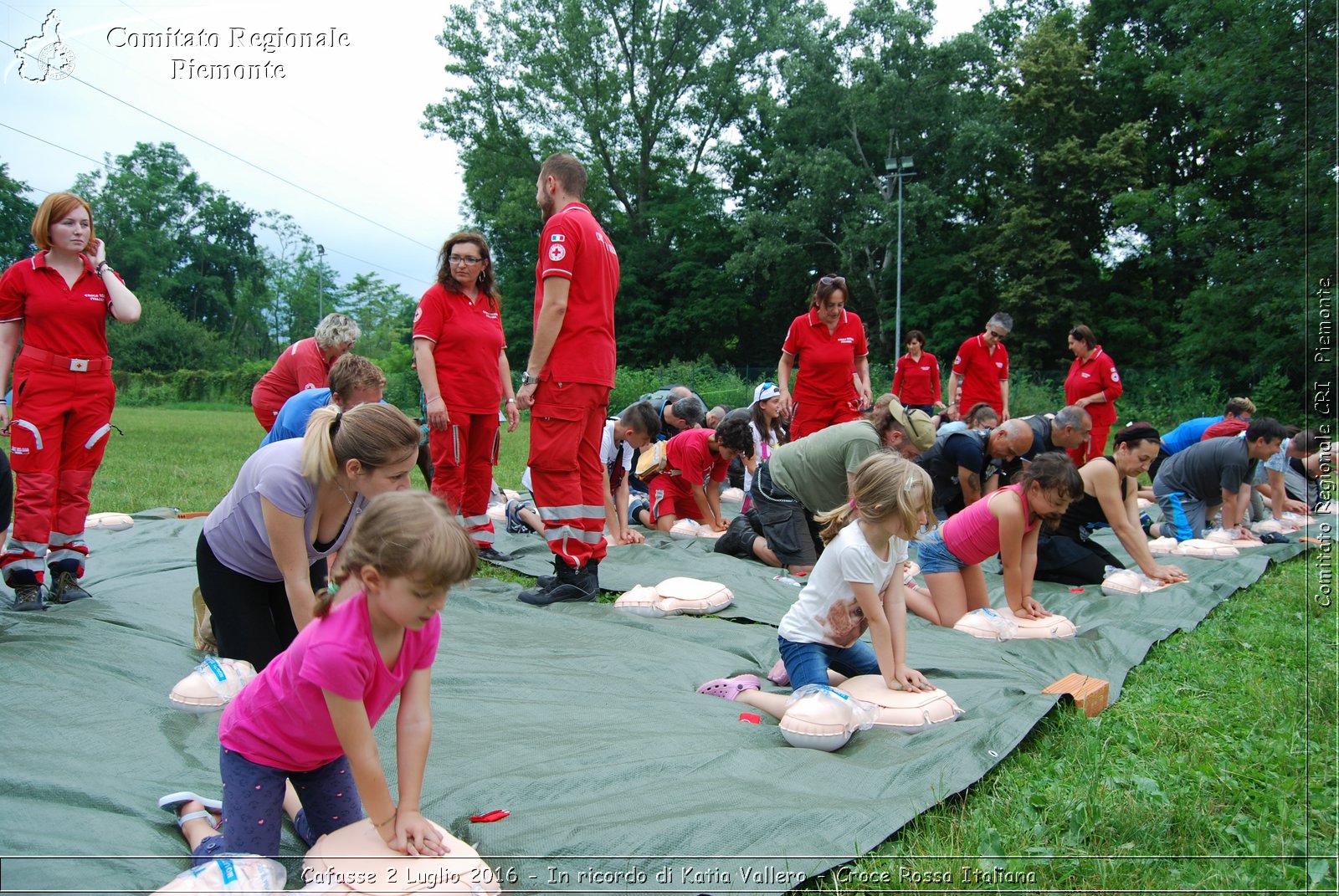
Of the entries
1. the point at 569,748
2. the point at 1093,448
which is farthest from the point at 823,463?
the point at 1093,448

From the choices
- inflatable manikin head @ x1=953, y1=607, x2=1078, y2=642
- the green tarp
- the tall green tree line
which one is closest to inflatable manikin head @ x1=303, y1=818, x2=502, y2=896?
the green tarp

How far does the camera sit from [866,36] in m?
31.5

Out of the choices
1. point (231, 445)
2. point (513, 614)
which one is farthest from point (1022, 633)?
point (231, 445)

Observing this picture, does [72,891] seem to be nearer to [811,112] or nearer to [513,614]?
[513,614]

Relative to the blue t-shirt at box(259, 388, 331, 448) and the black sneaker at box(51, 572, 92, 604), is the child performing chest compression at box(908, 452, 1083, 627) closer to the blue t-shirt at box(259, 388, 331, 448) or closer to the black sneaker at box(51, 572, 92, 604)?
the blue t-shirt at box(259, 388, 331, 448)

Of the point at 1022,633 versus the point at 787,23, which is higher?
the point at 787,23

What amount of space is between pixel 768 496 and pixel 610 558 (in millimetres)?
1116

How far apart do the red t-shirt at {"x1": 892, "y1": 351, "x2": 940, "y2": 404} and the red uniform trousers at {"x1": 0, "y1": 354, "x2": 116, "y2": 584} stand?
29.1 feet

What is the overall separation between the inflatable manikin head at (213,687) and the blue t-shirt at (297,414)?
1050 millimetres

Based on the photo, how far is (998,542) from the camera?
4.52m

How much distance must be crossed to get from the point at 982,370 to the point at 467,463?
6299 millimetres

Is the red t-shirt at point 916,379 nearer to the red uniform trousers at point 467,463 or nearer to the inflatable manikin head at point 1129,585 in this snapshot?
the inflatable manikin head at point 1129,585

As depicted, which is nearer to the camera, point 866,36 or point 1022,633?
point 1022,633

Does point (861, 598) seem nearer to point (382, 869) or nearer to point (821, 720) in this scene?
point (821, 720)
